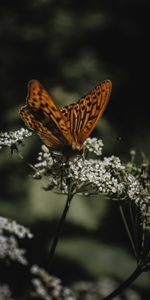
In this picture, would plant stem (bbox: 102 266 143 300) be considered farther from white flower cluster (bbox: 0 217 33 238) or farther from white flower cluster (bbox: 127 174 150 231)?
white flower cluster (bbox: 0 217 33 238)

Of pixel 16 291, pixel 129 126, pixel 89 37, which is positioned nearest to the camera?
pixel 16 291

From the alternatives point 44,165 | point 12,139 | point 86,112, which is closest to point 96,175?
point 44,165

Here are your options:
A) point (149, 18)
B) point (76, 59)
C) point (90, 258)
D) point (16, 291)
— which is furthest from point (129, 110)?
point (16, 291)

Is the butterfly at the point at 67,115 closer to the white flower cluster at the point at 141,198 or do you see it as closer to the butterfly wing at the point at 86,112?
the butterfly wing at the point at 86,112

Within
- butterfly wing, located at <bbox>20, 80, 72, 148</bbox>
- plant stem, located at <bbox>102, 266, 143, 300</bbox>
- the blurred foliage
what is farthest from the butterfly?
plant stem, located at <bbox>102, 266, 143, 300</bbox>

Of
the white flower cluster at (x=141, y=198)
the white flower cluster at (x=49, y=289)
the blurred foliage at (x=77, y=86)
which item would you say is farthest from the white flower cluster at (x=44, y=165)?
the blurred foliage at (x=77, y=86)

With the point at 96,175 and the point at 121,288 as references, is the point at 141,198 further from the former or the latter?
the point at 121,288

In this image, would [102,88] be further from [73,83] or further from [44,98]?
[73,83]
